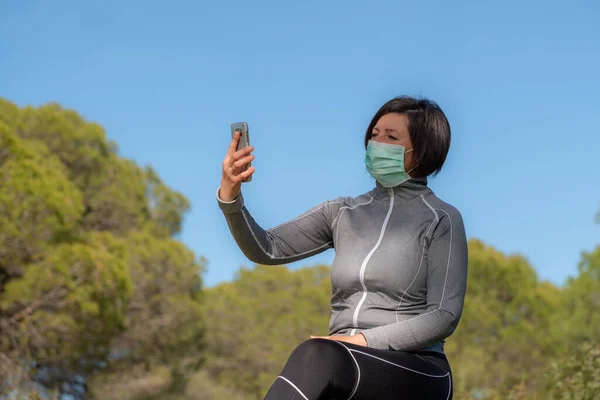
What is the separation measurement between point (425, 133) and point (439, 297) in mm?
614

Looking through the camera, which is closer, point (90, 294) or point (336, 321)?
point (336, 321)

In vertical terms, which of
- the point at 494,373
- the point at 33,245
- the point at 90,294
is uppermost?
the point at 33,245

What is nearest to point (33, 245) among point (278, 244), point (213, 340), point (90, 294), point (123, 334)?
point (90, 294)

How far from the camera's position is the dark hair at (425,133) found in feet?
9.35

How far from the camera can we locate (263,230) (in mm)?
2834

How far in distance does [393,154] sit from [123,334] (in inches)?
882

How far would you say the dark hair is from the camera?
9.35 ft

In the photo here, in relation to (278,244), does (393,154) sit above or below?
above

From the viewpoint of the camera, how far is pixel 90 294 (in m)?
19.2

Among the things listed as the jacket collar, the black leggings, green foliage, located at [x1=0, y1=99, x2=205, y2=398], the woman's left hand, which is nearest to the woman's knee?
the black leggings

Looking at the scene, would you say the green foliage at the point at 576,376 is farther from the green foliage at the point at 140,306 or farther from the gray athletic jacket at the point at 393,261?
the gray athletic jacket at the point at 393,261

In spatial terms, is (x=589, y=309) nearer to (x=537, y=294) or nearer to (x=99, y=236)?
(x=537, y=294)

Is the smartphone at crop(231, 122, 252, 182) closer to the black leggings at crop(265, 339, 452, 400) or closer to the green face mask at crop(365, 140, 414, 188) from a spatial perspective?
the green face mask at crop(365, 140, 414, 188)

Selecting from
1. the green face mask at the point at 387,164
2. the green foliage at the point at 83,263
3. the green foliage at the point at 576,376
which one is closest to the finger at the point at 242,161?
the green face mask at the point at 387,164
